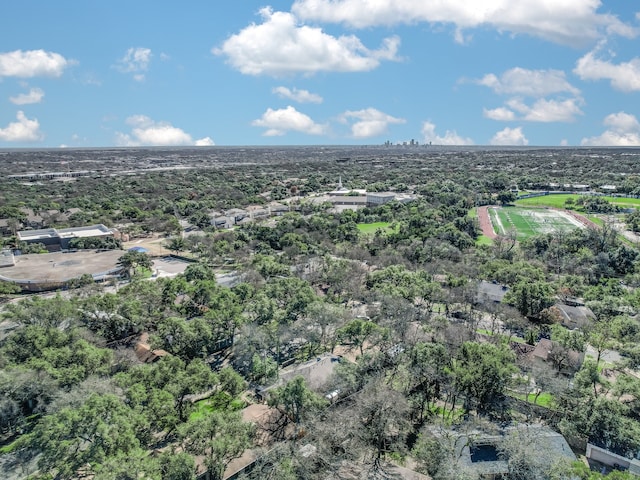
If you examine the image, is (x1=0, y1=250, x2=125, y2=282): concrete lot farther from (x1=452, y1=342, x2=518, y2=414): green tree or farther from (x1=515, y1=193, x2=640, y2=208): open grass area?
(x1=515, y1=193, x2=640, y2=208): open grass area

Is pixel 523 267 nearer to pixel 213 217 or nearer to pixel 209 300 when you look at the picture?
pixel 209 300

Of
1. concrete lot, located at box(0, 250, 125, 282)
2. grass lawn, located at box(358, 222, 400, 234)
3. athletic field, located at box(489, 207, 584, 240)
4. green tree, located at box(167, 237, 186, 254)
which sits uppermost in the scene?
athletic field, located at box(489, 207, 584, 240)

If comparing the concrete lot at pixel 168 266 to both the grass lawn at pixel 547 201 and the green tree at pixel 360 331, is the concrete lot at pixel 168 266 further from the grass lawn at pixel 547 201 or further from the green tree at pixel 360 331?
the grass lawn at pixel 547 201

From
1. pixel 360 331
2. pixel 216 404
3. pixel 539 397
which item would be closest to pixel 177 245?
pixel 216 404

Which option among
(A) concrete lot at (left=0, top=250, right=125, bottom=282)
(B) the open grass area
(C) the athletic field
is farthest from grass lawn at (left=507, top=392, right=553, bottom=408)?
(B) the open grass area

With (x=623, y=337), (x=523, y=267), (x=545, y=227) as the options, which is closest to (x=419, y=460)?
(x=623, y=337)

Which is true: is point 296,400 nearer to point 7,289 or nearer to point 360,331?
point 360,331
